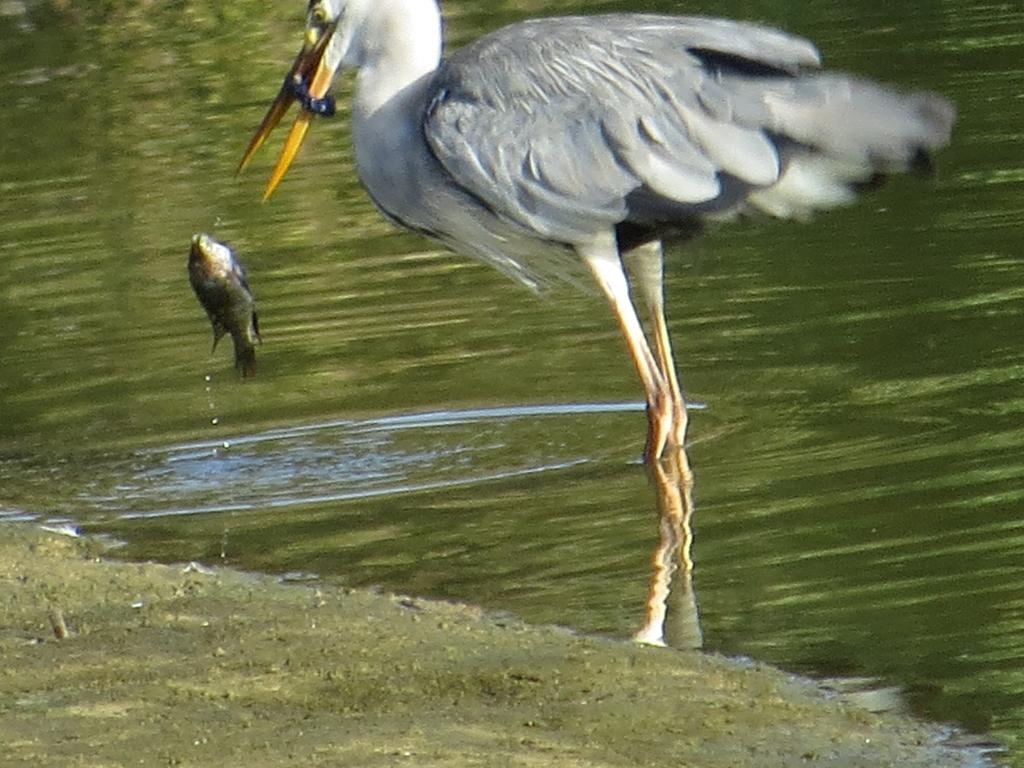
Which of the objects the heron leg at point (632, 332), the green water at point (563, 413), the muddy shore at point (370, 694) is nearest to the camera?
the muddy shore at point (370, 694)

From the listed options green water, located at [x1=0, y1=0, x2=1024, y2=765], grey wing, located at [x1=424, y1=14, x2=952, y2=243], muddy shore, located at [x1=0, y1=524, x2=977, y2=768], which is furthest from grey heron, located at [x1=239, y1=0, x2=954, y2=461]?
muddy shore, located at [x1=0, y1=524, x2=977, y2=768]

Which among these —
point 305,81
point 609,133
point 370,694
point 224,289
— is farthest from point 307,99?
point 370,694

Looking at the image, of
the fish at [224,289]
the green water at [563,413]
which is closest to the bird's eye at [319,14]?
the fish at [224,289]

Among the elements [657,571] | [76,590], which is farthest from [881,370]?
[76,590]

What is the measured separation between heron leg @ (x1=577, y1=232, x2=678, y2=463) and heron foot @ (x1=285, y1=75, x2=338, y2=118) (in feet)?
3.41

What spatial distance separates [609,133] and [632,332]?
0.70m

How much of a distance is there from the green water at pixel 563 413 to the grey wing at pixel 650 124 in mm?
811

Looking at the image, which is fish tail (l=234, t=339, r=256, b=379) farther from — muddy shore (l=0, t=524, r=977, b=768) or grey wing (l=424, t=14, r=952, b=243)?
muddy shore (l=0, t=524, r=977, b=768)

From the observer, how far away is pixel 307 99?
8.39 metres

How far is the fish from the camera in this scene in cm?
754

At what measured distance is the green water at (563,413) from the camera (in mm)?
6406

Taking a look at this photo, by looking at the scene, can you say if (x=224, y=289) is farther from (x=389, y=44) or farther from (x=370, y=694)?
(x=370, y=694)

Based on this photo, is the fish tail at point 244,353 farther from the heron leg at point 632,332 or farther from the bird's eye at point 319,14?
the bird's eye at point 319,14

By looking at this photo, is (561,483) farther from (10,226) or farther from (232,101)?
(232,101)
